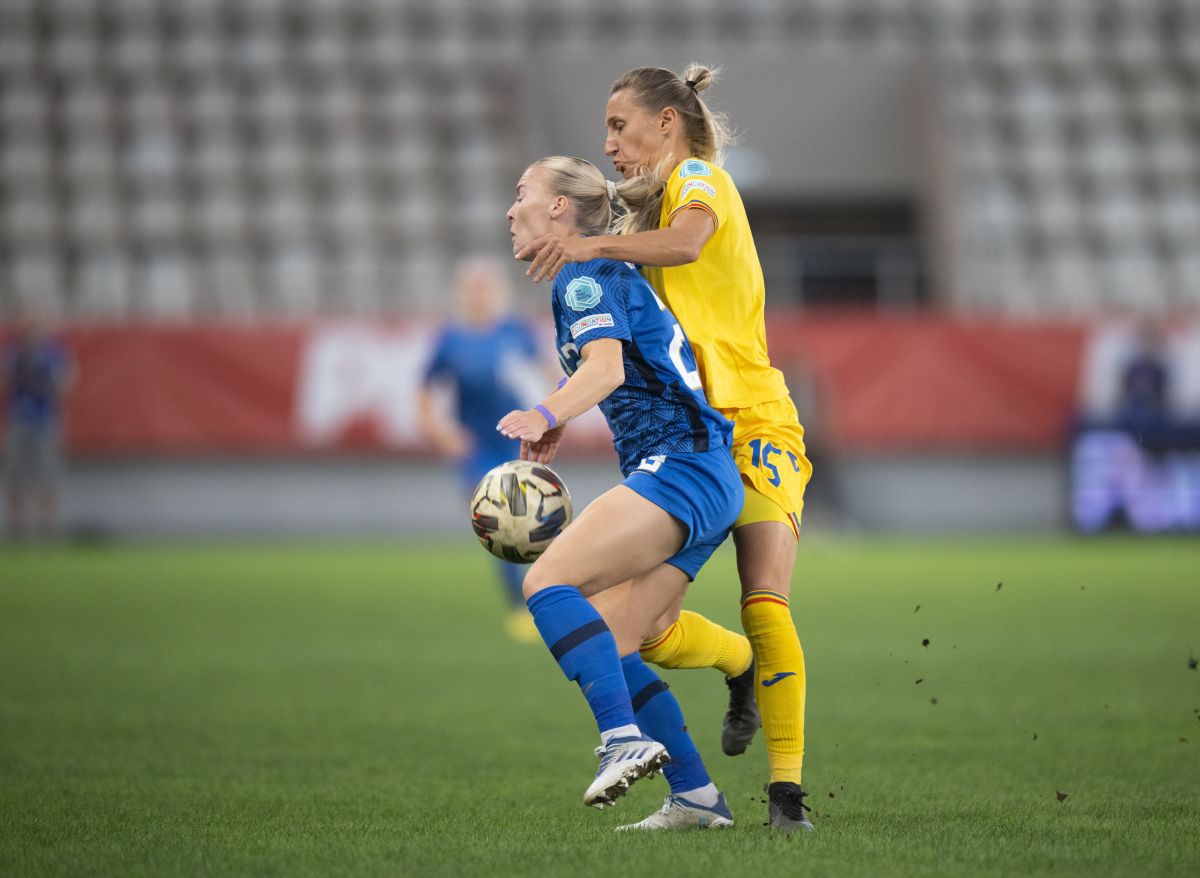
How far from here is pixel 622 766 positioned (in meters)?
3.75

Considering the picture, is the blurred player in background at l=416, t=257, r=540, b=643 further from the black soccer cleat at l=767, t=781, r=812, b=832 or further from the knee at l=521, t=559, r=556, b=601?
the knee at l=521, t=559, r=556, b=601

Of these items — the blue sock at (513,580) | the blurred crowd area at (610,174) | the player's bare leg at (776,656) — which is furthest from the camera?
the blurred crowd area at (610,174)

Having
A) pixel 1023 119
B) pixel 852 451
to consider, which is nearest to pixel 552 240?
pixel 852 451

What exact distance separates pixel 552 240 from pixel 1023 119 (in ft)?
64.2

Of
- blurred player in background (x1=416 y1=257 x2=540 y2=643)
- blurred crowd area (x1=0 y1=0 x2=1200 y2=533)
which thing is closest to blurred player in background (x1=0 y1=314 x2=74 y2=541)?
blurred crowd area (x1=0 y1=0 x2=1200 y2=533)

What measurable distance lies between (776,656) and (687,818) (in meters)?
0.48

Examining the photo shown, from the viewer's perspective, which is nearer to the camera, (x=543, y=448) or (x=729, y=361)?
(x=543, y=448)

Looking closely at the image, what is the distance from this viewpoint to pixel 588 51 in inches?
847

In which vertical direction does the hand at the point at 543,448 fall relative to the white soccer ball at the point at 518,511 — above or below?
above

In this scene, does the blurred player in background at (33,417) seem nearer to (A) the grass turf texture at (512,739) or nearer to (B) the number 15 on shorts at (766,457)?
(A) the grass turf texture at (512,739)

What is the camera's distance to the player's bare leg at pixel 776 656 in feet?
13.8

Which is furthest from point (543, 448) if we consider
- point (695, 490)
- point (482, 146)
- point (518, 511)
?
point (482, 146)

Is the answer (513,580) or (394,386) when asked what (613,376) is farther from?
(394,386)

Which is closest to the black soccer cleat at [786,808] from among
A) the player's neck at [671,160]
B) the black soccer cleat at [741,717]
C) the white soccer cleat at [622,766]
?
the black soccer cleat at [741,717]
